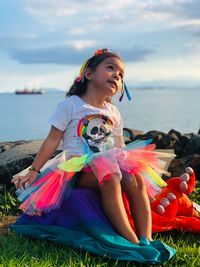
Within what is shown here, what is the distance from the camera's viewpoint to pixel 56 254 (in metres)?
4.11

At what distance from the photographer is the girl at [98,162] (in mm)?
4148

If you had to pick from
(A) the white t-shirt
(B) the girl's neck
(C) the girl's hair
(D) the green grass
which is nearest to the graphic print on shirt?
(A) the white t-shirt

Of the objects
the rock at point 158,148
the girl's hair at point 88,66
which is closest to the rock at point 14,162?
the rock at point 158,148

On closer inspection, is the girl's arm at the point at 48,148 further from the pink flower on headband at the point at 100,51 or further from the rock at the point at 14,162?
the rock at the point at 14,162

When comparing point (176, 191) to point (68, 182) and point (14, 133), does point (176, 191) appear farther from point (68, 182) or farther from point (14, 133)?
Answer: point (14, 133)

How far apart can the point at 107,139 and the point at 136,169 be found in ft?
1.59

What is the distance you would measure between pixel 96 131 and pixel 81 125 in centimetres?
13

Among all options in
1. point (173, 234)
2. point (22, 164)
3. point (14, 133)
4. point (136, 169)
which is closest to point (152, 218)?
point (173, 234)

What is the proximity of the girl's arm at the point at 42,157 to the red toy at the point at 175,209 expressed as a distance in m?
0.66

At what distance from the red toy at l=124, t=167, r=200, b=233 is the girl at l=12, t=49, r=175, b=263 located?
0.26 m

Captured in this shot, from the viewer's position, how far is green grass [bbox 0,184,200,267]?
3.93 metres

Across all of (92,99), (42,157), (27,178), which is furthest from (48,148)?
(92,99)

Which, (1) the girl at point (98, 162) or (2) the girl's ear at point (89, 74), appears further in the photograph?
(2) the girl's ear at point (89, 74)

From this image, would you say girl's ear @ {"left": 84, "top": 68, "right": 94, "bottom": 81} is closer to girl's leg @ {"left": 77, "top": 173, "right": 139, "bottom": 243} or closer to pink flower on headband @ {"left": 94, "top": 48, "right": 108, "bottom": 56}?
pink flower on headband @ {"left": 94, "top": 48, "right": 108, "bottom": 56}
